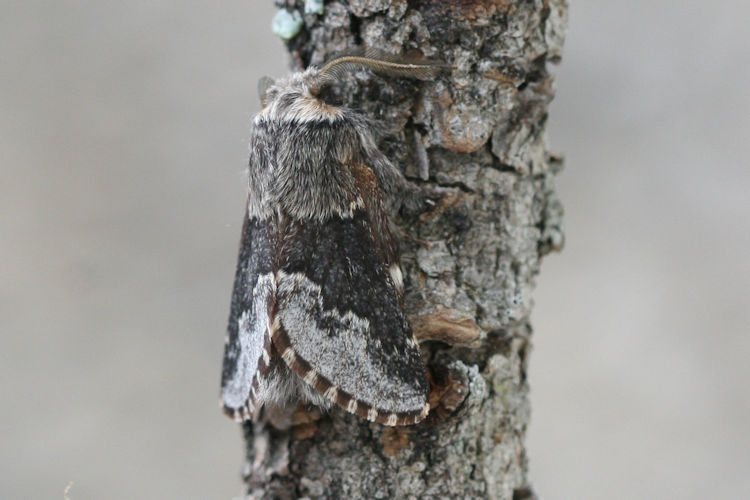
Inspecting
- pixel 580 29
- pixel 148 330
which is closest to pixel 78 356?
pixel 148 330

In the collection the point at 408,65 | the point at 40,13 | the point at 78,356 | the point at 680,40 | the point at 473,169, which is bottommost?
the point at 78,356

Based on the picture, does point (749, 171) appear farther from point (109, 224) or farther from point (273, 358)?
point (109, 224)

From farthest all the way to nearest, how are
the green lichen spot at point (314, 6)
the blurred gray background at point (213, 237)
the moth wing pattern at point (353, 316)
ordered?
the blurred gray background at point (213, 237) < the green lichen spot at point (314, 6) < the moth wing pattern at point (353, 316)

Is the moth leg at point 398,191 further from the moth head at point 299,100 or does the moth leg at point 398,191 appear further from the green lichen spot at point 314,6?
the green lichen spot at point 314,6

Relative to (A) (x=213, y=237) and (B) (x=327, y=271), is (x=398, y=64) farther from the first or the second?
(A) (x=213, y=237)

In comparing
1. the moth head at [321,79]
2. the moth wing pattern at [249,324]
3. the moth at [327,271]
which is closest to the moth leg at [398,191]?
the moth at [327,271]

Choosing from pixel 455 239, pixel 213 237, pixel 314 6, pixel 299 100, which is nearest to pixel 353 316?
pixel 455 239
